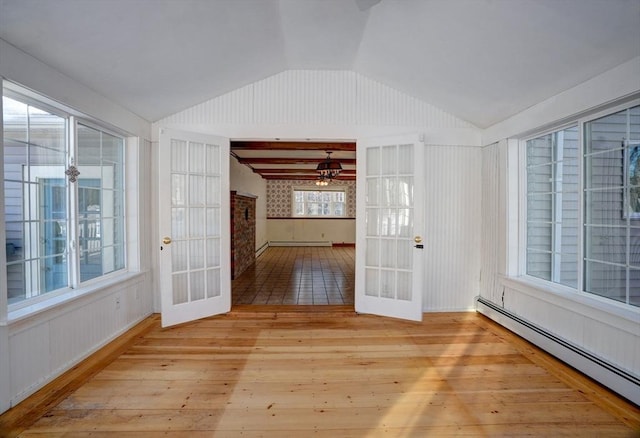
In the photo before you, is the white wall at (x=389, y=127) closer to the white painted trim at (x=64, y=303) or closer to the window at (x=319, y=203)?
the white painted trim at (x=64, y=303)

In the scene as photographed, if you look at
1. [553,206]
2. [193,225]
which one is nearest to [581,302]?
[553,206]

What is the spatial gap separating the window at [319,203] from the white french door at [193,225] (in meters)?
7.42

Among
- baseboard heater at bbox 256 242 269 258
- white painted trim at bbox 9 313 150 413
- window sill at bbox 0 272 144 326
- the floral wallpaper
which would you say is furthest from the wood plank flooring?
the floral wallpaper

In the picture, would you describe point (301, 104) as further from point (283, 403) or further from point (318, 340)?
point (283, 403)

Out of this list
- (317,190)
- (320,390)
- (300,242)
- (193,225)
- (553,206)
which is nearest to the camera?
(320,390)

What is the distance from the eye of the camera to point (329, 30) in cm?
303

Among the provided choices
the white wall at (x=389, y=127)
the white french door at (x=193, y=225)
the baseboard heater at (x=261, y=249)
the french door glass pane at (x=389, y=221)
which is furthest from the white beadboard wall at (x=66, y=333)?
the baseboard heater at (x=261, y=249)

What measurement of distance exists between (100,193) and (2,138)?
4.08 ft

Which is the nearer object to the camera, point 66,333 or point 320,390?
point 320,390

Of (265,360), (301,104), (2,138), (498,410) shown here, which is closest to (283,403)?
(265,360)

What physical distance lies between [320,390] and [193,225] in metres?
2.31

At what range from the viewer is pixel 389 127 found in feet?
12.8

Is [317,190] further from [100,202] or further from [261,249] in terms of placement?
[100,202]

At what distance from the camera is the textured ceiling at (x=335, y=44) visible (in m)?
2.03
